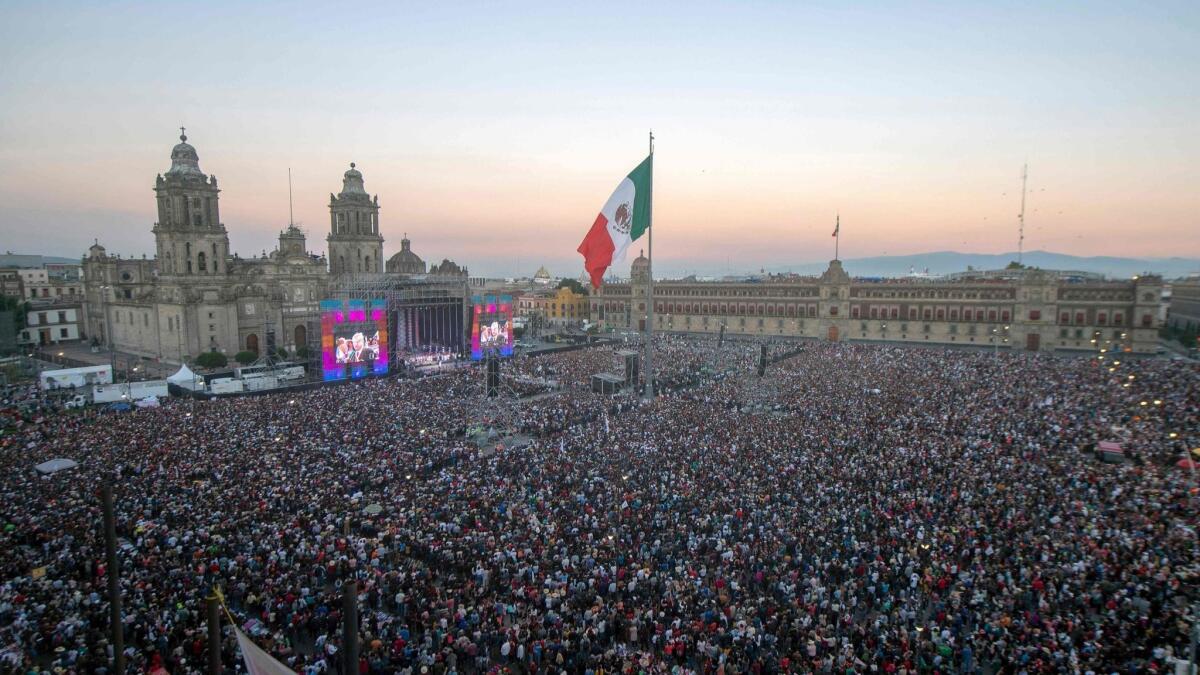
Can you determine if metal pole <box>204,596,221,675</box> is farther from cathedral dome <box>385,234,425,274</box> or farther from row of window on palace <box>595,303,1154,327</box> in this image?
row of window on palace <box>595,303,1154,327</box>

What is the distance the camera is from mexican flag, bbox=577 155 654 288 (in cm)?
2216

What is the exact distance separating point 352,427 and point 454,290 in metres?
26.4

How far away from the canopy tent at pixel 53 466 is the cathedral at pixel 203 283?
2269cm

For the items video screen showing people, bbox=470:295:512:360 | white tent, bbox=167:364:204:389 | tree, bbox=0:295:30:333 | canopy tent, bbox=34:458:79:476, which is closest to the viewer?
canopy tent, bbox=34:458:79:476

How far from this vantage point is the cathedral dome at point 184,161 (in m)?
44.4

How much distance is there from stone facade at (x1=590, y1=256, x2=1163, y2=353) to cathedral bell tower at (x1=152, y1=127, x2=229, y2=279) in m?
33.8

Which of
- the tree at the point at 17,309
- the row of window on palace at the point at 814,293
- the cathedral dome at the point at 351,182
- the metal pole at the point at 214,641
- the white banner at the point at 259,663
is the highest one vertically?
the cathedral dome at the point at 351,182

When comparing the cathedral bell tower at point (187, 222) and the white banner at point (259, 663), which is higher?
the cathedral bell tower at point (187, 222)

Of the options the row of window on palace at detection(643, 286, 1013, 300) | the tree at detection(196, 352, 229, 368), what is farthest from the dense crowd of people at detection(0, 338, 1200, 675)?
the row of window on palace at detection(643, 286, 1013, 300)

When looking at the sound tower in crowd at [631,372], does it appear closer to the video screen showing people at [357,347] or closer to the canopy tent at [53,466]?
the video screen showing people at [357,347]

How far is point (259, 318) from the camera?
4659 centimetres

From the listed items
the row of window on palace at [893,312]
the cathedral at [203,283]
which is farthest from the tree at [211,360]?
the row of window on palace at [893,312]

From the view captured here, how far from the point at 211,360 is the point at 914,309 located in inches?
2415

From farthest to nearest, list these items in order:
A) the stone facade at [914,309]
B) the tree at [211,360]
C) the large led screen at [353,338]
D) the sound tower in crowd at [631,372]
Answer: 1. the stone facade at [914,309]
2. the tree at [211,360]
3. the large led screen at [353,338]
4. the sound tower in crowd at [631,372]
